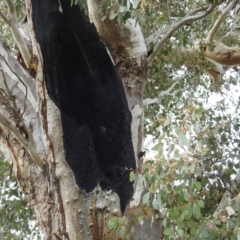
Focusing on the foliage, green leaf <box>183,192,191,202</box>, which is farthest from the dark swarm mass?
the foliage

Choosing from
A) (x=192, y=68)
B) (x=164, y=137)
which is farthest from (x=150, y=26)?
(x=164, y=137)

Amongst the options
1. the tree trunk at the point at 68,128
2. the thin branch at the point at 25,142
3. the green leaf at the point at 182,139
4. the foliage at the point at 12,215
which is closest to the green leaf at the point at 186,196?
the green leaf at the point at 182,139

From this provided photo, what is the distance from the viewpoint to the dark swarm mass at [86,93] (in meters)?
2.09

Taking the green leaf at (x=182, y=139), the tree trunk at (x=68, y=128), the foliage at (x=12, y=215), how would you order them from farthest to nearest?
the foliage at (x=12, y=215) < the tree trunk at (x=68, y=128) < the green leaf at (x=182, y=139)

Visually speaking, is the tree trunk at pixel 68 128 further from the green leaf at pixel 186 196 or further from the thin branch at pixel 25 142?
the green leaf at pixel 186 196

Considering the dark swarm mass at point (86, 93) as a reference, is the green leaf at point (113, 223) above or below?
below

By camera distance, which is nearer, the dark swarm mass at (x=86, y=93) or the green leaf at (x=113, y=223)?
the green leaf at (x=113, y=223)

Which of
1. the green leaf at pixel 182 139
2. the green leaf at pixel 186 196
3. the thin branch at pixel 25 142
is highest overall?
the thin branch at pixel 25 142

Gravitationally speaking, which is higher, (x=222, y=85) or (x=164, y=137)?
(x=222, y=85)

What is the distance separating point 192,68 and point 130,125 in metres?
2.28

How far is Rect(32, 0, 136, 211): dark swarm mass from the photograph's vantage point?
2.09 m

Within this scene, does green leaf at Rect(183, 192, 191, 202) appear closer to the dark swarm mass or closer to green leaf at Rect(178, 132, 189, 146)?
green leaf at Rect(178, 132, 189, 146)

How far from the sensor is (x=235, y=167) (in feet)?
11.2

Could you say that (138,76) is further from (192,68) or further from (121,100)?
(192,68)
